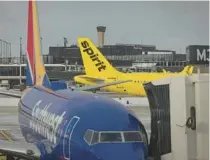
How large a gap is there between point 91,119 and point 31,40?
14.6 m

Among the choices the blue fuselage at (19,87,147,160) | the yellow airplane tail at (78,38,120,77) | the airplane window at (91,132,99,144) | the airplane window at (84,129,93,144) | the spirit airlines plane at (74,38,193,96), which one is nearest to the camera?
the blue fuselage at (19,87,147,160)

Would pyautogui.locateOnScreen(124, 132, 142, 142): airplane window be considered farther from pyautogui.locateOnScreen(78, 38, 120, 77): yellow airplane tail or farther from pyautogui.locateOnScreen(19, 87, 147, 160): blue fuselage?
pyautogui.locateOnScreen(78, 38, 120, 77): yellow airplane tail

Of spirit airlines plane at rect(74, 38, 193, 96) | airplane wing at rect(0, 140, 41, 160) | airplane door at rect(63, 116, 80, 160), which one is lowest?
airplane wing at rect(0, 140, 41, 160)

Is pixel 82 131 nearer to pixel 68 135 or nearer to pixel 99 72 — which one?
pixel 68 135

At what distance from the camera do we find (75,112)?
10828 millimetres

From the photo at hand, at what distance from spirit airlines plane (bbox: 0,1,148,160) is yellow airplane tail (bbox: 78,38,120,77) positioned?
3702 cm

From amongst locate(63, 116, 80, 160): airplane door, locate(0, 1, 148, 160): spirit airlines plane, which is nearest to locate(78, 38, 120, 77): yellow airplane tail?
locate(0, 1, 148, 160): spirit airlines plane

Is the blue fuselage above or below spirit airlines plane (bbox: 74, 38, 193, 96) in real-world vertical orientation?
below

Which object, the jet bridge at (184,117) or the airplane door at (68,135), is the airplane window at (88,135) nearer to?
the airplane door at (68,135)

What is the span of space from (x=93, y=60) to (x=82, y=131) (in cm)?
4350

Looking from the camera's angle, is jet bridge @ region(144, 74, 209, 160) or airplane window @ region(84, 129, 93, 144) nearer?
jet bridge @ region(144, 74, 209, 160)

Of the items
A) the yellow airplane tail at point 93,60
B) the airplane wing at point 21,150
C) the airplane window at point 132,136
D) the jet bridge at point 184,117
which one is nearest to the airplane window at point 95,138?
the airplane window at point 132,136

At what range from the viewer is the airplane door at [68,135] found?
10.1 meters

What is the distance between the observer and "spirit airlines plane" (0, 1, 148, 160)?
30.1 feet
